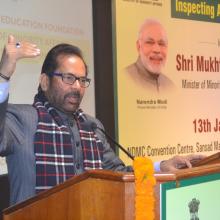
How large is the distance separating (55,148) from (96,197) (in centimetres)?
79

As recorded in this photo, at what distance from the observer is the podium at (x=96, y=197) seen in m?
1.08

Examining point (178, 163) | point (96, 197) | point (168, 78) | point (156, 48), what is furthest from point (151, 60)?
point (96, 197)

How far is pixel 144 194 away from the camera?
1.06m

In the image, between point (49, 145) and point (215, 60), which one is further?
point (215, 60)

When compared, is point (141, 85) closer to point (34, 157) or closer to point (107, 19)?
point (107, 19)

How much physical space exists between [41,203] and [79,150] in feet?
2.10

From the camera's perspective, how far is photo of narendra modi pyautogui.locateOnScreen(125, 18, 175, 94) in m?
3.45

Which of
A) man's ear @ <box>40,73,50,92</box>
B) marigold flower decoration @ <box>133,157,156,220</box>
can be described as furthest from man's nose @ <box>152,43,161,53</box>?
marigold flower decoration @ <box>133,157,156,220</box>

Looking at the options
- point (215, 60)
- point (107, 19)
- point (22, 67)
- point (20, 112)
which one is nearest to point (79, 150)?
point (20, 112)

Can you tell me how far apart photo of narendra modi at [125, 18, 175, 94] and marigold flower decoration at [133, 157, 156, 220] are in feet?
7.63

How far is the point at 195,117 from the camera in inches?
151

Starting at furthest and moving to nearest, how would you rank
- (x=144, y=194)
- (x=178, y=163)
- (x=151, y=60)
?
(x=151, y=60) < (x=178, y=163) < (x=144, y=194)

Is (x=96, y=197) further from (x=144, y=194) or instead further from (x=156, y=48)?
(x=156, y=48)

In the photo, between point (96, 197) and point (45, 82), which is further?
point (45, 82)
